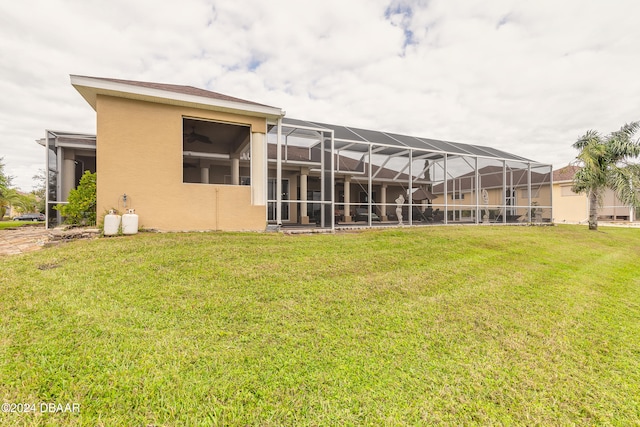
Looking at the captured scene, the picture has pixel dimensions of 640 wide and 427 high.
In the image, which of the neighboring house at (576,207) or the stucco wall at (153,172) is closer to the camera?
the stucco wall at (153,172)

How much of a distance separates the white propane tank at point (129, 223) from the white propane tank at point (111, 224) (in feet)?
0.45

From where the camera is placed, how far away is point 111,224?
6320mm

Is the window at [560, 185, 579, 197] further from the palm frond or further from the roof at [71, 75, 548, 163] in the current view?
the roof at [71, 75, 548, 163]

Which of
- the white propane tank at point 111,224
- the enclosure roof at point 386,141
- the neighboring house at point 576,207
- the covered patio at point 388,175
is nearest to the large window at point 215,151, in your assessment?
the covered patio at point 388,175

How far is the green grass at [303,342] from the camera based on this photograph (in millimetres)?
1821

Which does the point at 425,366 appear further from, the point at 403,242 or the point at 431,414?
the point at 403,242

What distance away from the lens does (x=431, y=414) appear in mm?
1829

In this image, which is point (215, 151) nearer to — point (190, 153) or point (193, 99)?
point (190, 153)

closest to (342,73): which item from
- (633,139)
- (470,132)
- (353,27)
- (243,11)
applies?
(353,27)

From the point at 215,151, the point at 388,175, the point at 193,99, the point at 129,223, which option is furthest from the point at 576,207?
the point at 129,223

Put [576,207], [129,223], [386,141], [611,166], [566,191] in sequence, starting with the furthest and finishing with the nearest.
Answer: [566,191], [576,207], [611,166], [386,141], [129,223]

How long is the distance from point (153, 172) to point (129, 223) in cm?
144

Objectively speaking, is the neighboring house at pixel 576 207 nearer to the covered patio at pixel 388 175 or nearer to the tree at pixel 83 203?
the covered patio at pixel 388 175

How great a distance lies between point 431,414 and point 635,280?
6759 mm
